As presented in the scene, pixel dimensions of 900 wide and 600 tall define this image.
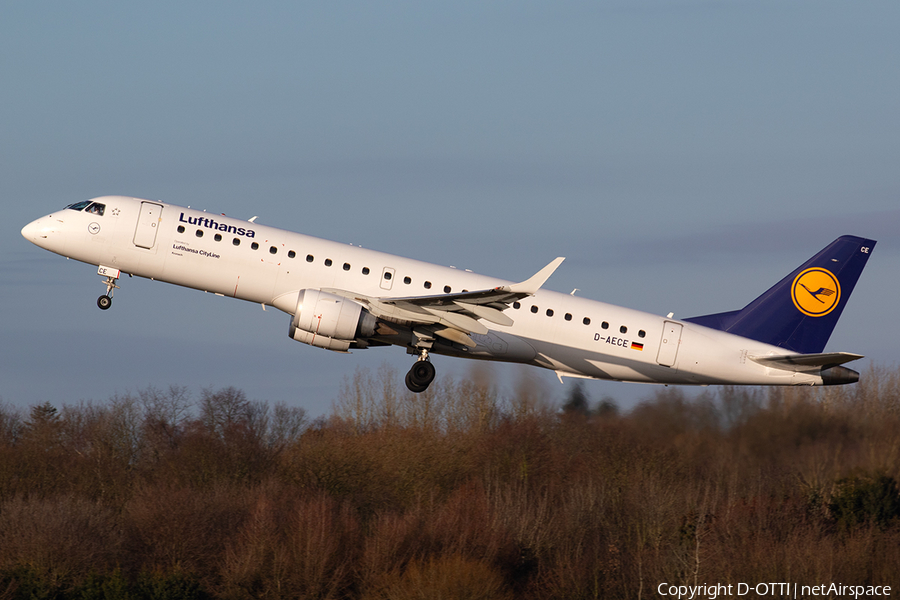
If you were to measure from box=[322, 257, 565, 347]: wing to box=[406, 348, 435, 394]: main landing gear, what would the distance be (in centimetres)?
124

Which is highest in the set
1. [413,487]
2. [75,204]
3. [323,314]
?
[75,204]

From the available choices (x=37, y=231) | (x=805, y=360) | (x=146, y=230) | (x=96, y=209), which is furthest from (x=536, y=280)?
(x=37, y=231)

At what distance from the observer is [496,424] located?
6359cm

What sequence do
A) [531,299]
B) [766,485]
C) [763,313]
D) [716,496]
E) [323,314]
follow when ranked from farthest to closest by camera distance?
1. [716,496]
2. [766,485]
3. [763,313]
4. [531,299]
5. [323,314]

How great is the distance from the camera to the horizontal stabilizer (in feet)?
104

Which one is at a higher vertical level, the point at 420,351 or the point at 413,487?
the point at 420,351

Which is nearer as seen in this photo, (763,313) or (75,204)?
(75,204)

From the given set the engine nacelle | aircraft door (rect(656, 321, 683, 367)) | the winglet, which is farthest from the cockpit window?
aircraft door (rect(656, 321, 683, 367))

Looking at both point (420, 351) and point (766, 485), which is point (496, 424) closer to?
point (766, 485)

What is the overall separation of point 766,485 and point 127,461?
4729 centimetres

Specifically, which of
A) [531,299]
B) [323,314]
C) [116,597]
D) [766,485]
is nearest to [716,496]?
[766,485]

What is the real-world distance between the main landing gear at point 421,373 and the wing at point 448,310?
4.05 feet

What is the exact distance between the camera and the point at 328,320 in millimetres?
30469

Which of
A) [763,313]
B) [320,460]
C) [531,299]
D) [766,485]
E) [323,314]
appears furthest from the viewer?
[320,460]
